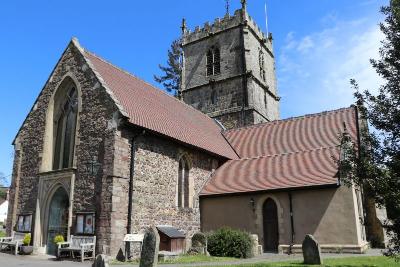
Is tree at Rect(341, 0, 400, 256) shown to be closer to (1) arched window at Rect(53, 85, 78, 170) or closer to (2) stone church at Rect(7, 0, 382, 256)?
(2) stone church at Rect(7, 0, 382, 256)

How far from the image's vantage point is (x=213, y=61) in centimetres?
3259

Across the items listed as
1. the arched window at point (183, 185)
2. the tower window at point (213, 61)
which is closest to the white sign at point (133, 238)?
the arched window at point (183, 185)

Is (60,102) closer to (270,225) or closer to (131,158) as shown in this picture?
(131,158)

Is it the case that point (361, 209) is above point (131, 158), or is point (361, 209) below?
below

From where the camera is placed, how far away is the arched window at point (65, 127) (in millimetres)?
16812

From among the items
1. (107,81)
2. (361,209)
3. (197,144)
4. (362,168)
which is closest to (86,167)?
(107,81)

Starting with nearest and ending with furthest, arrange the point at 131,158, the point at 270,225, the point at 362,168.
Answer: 1. the point at 362,168
2. the point at 131,158
3. the point at 270,225

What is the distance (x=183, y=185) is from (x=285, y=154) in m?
6.24

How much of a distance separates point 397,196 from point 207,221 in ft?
36.7

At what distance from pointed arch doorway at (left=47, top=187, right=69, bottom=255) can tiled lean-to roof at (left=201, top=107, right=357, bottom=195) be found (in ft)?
22.4

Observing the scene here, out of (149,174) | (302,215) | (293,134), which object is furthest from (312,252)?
(293,134)

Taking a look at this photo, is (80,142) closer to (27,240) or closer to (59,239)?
(59,239)

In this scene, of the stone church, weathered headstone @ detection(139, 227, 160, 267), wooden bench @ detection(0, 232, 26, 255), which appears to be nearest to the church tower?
the stone church

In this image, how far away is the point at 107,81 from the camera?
16.8m
